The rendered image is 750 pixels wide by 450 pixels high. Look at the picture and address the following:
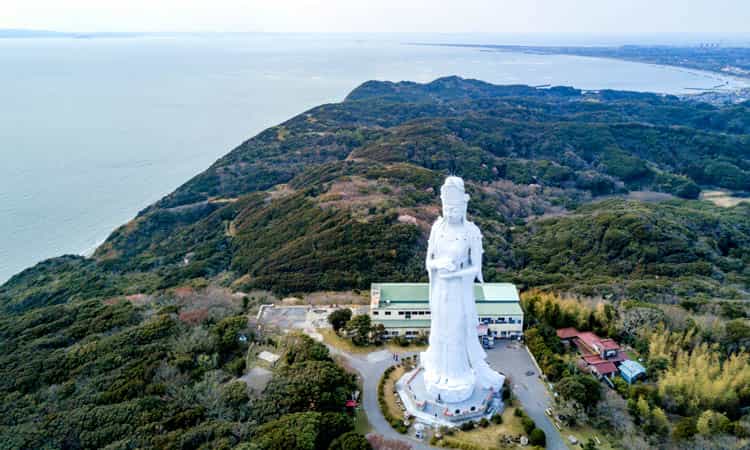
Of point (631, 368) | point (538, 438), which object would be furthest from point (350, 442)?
point (631, 368)

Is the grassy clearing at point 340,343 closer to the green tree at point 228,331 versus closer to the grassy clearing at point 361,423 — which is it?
the green tree at point 228,331

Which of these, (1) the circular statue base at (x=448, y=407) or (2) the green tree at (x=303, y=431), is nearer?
(2) the green tree at (x=303, y=431)

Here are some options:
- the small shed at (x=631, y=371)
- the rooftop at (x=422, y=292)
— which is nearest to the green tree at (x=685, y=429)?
the small shed at (x=631, y=371)

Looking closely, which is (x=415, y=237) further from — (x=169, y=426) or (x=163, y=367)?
(x=169, y=426)

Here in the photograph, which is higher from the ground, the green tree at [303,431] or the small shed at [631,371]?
the green tree at [303,431]

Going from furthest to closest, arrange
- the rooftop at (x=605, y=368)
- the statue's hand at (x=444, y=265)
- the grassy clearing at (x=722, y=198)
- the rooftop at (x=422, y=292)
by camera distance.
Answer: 1. the grassy clearing at (x=722, y=198)
2. the rooftop at (x=422, y=292)
3. the rooftop at (x=605, y=368)
4. the statue's hand at (x=444, y=265)

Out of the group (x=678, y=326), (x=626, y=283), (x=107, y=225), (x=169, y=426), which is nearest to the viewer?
(x=169, y=426)

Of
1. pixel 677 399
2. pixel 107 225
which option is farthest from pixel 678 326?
pixel 107 225

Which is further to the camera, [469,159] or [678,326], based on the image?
[469,159]
